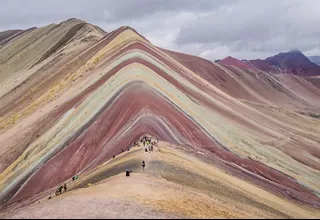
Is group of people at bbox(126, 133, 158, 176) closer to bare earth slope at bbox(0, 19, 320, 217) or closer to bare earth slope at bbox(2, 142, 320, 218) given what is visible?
bare earth slope at bbox(2, 142, 320, 218)

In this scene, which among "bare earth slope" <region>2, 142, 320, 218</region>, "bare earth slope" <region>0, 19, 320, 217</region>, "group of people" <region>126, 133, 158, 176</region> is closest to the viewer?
"bare earth slope" <region>2, 142, 320, 218</region>

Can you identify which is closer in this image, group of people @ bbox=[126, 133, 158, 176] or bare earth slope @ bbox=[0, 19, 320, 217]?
group of people @ bbox=[126, 133, 158, 176]

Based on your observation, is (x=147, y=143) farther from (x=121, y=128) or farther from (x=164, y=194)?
(x=164, y=194)

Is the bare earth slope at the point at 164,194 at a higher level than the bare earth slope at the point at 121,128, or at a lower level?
lower

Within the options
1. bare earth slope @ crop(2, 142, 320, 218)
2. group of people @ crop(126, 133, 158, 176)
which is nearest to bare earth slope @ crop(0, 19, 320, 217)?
bare earth slope @ crop(2, 142, 320, 218)

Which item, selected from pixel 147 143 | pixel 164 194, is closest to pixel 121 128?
pixel 147 143

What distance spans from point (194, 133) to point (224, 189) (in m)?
15.9

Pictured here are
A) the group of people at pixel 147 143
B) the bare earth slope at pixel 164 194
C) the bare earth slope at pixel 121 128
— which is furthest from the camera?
the bare earth slope at pixel 121 128

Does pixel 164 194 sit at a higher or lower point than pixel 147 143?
lower

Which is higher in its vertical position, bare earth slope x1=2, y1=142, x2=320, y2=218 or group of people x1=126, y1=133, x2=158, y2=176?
group of people x1=126, y1=133, x2=158, y2=176

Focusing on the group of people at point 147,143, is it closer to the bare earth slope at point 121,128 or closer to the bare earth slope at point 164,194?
the bare earth slope at point 164,194

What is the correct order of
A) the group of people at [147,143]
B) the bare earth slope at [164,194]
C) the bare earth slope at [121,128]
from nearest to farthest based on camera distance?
the bare earth slope at [164,194], the group of people at [147,143], the bare earth slope at [121,128]

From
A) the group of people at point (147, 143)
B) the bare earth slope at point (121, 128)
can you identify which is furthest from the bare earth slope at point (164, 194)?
the bare earth slope at point (121, 128)

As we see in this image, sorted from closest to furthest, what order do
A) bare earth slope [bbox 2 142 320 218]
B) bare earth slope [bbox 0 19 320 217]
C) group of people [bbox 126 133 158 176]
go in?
bare earth slope [bbox 2 142 320 218] → group of people [bbox 126 133 158 176] → bare earth slope [bbox 0 19 320 217]
